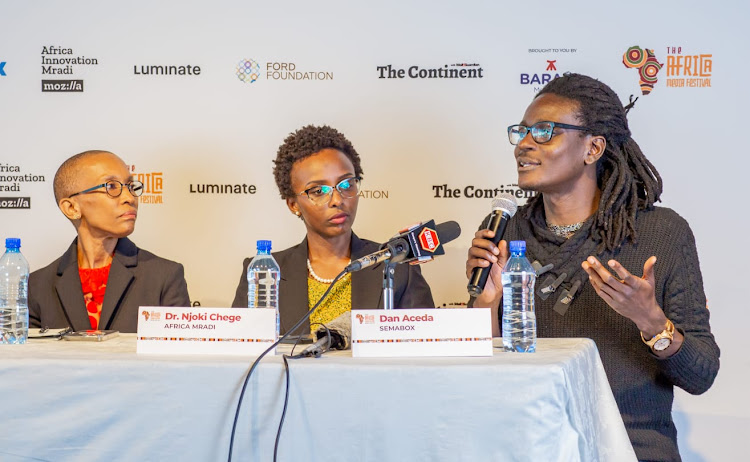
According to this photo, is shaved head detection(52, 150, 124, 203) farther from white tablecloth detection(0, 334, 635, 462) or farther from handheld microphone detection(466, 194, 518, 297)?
handheld microphone detection(466, 194, 518, 297)

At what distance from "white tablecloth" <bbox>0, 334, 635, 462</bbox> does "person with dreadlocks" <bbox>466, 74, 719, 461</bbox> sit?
63 centimetres

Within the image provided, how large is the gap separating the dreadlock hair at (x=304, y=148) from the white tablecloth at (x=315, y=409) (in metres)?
1.52

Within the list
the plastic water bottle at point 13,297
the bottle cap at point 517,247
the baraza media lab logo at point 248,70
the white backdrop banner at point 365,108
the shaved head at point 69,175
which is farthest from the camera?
the baraza media lab logo at point 248,70

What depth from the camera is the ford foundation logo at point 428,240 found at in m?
1.84

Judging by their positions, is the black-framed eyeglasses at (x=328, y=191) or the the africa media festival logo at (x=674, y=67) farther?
the the africa media festival logo at (x=674, y=67)

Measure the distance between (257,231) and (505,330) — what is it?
2082 millimetres

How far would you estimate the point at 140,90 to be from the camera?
151 inches

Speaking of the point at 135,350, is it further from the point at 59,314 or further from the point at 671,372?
the point at 671,372

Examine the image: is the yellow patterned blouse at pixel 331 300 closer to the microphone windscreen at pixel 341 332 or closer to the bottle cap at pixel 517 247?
the microphone windscreen at pixel 341 332

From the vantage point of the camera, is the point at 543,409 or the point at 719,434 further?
the point at 719,434

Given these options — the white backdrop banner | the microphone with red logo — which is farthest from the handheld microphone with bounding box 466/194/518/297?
the white backdrop banner

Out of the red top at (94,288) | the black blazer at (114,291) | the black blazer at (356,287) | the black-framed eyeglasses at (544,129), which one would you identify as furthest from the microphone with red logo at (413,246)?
the red top at (94,288)

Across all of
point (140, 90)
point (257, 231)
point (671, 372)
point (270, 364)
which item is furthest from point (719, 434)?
point (140, 90)

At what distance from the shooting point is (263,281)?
2.69 metres
